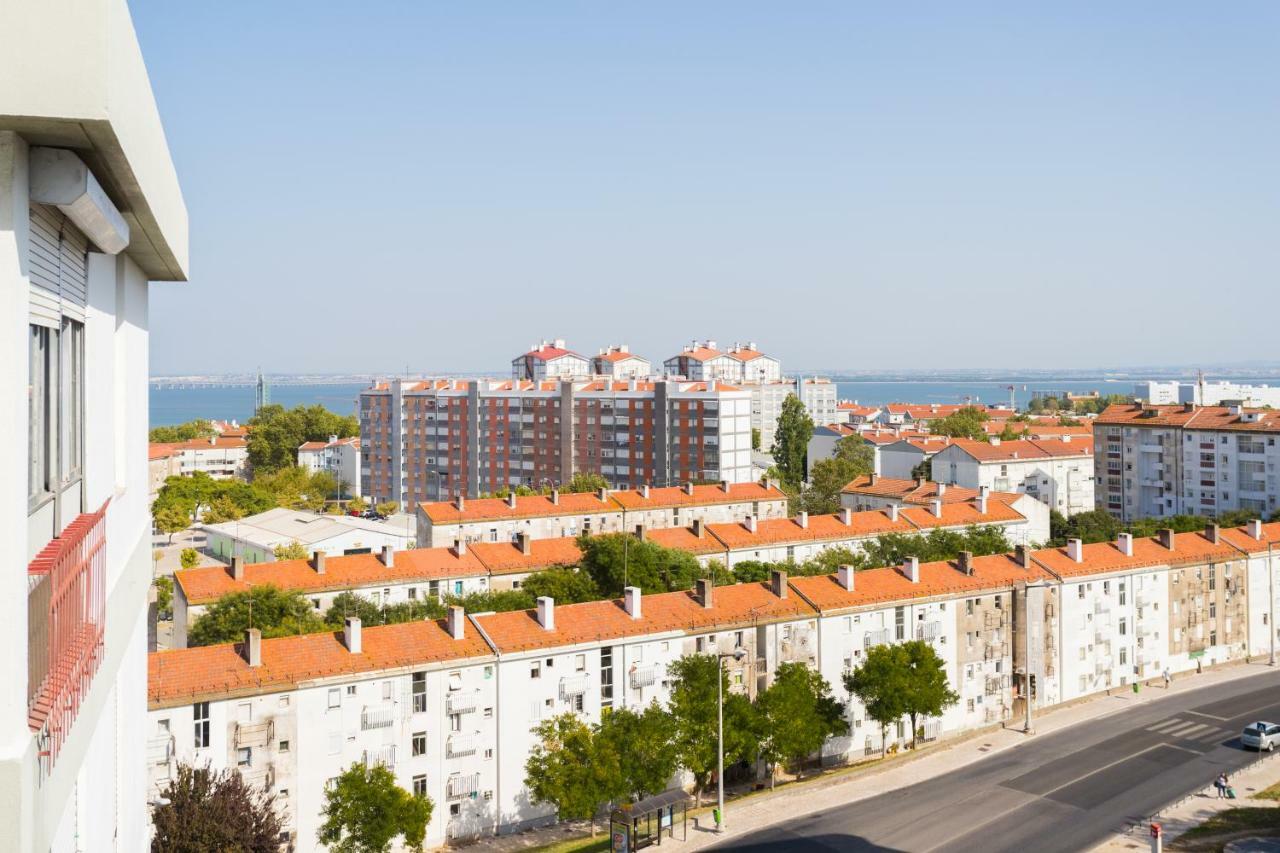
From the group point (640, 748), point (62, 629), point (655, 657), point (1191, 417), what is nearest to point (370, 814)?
point (640, 748)

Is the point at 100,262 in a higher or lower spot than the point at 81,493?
higher

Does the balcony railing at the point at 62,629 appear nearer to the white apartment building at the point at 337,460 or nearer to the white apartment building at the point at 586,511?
the white apartment building at the point at 586,511

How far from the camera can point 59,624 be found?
5.30 m

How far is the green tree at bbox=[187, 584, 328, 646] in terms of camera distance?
4619cm

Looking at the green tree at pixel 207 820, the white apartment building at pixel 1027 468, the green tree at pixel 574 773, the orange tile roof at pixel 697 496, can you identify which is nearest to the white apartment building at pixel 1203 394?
the white apartment building at pixel 1027 468

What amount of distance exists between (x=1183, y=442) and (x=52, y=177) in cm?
9681

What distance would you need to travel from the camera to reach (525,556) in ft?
188

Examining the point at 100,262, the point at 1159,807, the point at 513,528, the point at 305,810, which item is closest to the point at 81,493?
the point at 100,262

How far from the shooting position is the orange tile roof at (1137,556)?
53219 mm

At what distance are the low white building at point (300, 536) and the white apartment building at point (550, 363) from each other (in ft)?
235

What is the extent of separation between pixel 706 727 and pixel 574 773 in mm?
5302

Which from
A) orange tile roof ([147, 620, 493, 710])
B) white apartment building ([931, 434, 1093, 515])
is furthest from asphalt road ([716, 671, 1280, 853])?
white apartment building ([931, 434, 1093, 515])

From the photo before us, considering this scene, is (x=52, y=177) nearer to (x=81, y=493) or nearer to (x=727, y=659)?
(x=81, y=493)

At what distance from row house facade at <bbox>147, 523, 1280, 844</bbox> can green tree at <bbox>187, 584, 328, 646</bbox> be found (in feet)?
35.2
